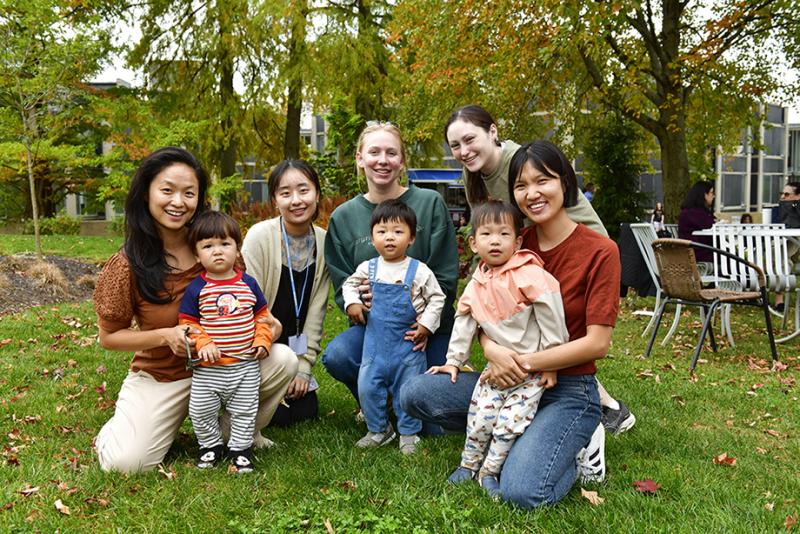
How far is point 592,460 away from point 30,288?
8026 millimetres

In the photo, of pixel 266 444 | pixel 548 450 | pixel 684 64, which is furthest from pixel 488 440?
pixel 684 64

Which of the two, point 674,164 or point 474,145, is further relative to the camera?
point 674,164

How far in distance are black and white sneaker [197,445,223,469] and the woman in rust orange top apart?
19cm

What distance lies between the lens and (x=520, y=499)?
109 inches

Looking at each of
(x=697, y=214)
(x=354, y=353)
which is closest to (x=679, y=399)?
(x=354, y=353)

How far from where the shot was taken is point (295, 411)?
406 centimetres

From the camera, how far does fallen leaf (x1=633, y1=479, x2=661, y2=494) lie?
9.65 feet

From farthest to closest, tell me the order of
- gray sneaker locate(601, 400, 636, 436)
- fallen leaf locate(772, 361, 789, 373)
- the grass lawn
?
1. fallen leaf locate(772, 361, 789, 373)
2. gray sneaker locate(601, 400, 636, 436)
3. the grass lawn

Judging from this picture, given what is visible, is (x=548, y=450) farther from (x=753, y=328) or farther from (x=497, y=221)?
(x=753, y=328)

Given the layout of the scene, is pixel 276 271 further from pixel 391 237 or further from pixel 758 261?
pixel 758 261

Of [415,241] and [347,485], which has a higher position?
[415,241]

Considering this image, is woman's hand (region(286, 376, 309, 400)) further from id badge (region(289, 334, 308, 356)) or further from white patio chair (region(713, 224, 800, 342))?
white patio chair (region(713, 224, 800, 342))

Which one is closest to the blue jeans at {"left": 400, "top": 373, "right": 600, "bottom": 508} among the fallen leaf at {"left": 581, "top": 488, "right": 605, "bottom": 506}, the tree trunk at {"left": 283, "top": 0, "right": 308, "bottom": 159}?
the fallen leaf at {"left": 581, "top": 488, "right": 605, "bottom": 506}

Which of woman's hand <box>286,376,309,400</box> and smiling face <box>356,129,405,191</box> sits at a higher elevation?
smiling face <box>356,129,405,191</box>
